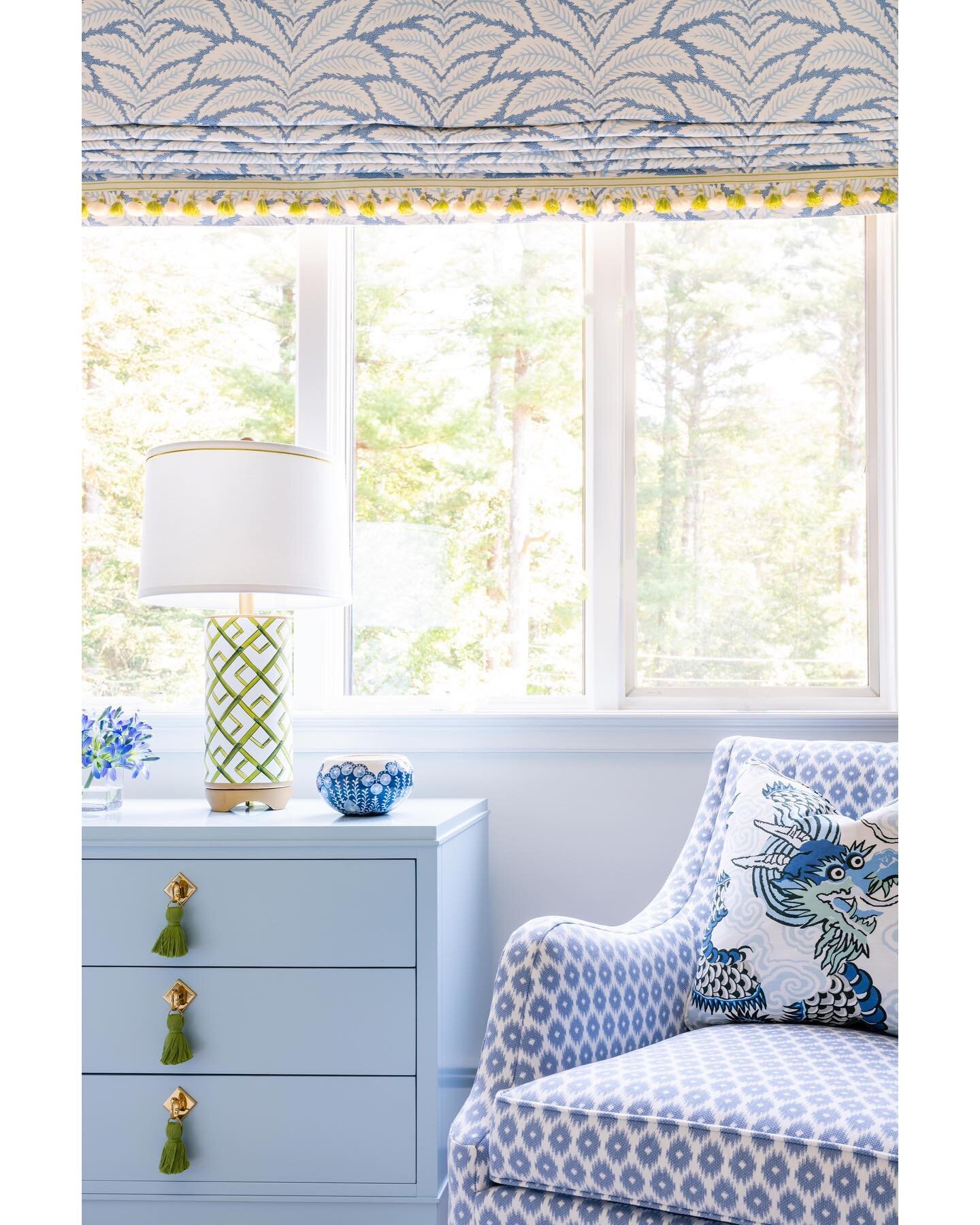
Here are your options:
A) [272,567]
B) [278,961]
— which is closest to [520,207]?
[272,567]

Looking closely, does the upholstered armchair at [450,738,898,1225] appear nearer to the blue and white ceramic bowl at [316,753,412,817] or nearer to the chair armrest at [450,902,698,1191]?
the chair armrest at [450,902,698,1191]

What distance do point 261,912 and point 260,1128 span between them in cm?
32

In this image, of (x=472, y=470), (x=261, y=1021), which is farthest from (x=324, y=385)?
(x=261, y=1021)

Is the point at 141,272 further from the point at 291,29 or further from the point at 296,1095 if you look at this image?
the point at 296,1095

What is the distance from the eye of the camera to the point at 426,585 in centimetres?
225

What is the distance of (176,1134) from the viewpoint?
59.4 inches

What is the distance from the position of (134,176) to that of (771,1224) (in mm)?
2159

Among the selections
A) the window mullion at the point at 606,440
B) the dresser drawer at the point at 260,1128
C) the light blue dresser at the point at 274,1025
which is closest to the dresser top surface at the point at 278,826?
the light blue dresser at the point at 274,1025

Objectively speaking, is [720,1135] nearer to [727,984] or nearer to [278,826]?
[727,984]

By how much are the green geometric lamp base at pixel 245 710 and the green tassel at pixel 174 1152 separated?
0.51 meters

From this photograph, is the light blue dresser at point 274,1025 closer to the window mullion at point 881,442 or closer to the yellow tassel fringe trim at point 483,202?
the window mullion at point 881,442

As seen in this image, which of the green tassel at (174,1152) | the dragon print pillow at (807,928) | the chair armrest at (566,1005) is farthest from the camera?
the green tassel at (174,1152)

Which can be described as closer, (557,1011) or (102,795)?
(557,1011)

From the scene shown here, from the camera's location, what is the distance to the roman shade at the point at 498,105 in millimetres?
2010
